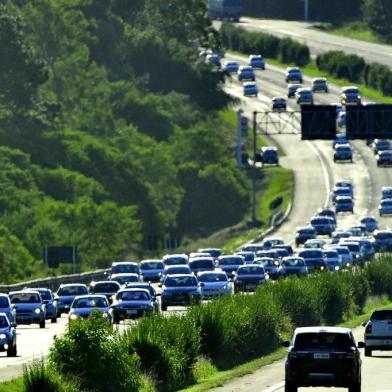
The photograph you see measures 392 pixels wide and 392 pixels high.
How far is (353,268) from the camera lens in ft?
273

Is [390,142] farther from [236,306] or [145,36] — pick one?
[236,306]

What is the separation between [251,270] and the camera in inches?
3157

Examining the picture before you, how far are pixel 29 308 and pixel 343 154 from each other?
104 meters

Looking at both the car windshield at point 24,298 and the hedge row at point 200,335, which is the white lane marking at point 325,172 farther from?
the car windshield at point 24,298

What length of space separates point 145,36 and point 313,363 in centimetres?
15693

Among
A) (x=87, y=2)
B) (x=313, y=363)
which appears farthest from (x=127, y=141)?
(x=313, y=363)

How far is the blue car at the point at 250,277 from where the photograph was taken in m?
78.6

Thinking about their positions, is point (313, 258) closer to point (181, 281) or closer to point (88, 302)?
point (181, 281)

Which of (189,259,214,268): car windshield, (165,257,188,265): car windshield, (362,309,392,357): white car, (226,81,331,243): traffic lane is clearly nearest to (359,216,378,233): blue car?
(226,81,331,243): traffic lane

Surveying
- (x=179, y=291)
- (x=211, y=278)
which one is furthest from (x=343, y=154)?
(x=179, y=291)

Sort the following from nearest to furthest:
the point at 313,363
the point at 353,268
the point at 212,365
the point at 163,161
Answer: the point at 313,363, the point at 212,365, the point at 353,268, the point at 163,161

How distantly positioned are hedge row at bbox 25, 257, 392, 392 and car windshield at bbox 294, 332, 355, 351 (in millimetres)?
3270

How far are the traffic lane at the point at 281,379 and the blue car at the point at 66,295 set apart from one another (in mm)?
21669

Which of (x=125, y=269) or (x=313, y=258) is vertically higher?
(x=313, y=258)
